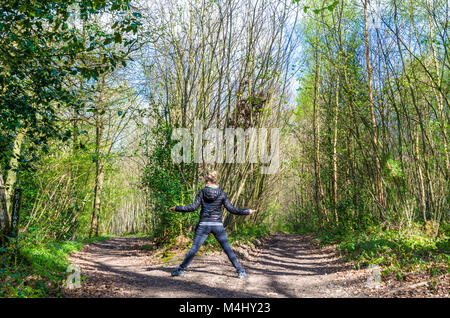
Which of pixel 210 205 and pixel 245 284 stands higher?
pixel 210 205

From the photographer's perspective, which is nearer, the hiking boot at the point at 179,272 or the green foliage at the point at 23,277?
the green foliage at the point at 23,277

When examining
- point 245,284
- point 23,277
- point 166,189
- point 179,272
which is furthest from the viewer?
point 166,189

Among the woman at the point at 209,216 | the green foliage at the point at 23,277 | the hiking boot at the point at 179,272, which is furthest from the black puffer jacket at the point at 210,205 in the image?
the green foliage at the point at 23,277

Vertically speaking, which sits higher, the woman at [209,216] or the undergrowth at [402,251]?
the woman at [209,216]

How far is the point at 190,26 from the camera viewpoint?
11227mm

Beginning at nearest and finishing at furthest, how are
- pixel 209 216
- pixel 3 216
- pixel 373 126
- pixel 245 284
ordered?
pixel 3 216, pixel 245 284, pixel 209 216, pixel 373 126

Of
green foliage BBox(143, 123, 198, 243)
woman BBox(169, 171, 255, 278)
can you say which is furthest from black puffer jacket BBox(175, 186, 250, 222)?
green foliage BBox(143, 123, 198, 243)

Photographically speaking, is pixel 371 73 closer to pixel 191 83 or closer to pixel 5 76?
pixel 191 83

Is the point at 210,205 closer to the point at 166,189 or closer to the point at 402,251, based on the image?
the point at 402,251

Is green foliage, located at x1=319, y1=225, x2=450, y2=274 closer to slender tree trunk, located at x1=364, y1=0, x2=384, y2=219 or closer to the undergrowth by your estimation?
the undergrowth

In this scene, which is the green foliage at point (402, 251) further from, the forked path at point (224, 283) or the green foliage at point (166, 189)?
the green foliage at point (166, 189)

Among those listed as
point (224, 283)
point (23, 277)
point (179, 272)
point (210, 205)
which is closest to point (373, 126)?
point (210, 205)

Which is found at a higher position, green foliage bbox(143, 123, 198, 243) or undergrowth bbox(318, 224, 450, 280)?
green foliage bbox(143, 123, 198, 243)
